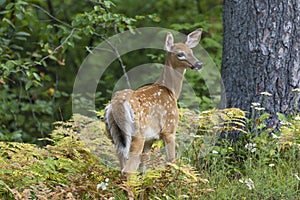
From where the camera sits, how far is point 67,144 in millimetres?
5473

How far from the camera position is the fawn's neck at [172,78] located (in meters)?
5.61

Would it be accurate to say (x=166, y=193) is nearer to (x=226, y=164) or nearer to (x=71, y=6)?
(x=226, y=164)

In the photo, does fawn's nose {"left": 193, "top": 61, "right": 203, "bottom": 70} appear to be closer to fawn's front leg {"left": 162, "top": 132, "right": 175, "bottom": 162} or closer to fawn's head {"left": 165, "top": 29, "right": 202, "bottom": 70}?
fawn's head {"left": 165, "top": 29, "right": 202, "bottom": 70}

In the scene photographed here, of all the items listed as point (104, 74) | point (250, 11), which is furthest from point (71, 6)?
point (250, 11)

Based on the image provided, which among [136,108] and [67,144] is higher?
[136,108]

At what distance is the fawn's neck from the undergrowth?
1.23ft

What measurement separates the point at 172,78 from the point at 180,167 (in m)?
1.34

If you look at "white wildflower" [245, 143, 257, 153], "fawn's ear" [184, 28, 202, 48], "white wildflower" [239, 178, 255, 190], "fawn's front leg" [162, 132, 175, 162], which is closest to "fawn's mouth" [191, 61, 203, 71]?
"fawn's ear" [184, 28, 202, 48]

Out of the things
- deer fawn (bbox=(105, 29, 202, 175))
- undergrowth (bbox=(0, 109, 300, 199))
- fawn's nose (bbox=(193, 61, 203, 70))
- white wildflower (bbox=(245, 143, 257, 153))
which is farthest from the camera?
fawn's nose (bbox=(193, 61, 203, 70))

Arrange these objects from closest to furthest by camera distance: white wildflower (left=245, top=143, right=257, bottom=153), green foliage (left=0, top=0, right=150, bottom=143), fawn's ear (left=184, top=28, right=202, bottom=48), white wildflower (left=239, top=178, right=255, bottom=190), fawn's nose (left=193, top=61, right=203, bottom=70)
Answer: white wildflower (left=239, top=178, right=255, bottom=190) → white wildflower (left=245, top=143, right=257, bottom=153) → fawn's nose (left=193, top=61, right=203, bottom=70) → fawn's ear (left=184, top=28, right=202, bottom=48) → green foliage (left=0, top=0, right=150, bottom=143)

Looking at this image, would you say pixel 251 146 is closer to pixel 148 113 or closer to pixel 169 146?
pixel 169 146

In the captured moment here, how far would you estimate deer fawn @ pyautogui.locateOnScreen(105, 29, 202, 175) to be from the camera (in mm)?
4883

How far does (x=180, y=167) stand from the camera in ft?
14.8

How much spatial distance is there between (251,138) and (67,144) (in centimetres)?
182
